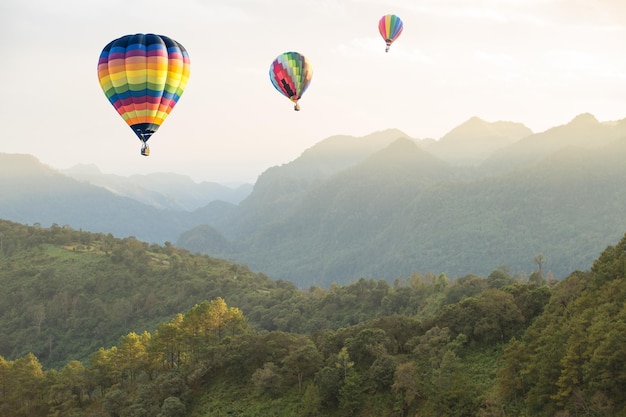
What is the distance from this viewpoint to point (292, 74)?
89.1 m

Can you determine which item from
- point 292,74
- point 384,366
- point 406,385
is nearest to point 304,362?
point 384,366

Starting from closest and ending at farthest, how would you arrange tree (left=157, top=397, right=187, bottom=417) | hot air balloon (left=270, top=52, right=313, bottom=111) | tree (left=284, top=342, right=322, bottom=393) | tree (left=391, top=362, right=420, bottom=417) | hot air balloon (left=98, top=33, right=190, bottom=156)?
1. tree (left=391, top=362, right=420, bottom=417)
2. hot air balloon (left=98, top=33, right=190, bottom=156)
3. tree (left=157, top=397, right=187, bottom=417)
4. tree (left=284, top=342, right=322, bottom=393)
5. hot air balloon (left=270, top=52, right=313, bottom=111)

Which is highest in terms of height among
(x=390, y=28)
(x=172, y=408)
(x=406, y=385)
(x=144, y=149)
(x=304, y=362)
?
(x=390, y=28)

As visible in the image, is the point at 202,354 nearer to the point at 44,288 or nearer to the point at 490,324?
the point at 490,324

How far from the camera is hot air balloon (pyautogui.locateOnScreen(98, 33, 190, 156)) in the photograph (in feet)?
190

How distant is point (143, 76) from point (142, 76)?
103 mm

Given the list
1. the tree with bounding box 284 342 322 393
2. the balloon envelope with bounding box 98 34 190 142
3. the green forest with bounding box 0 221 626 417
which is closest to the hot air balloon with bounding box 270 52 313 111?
the balloon envelope with bounding box 98 34 190 142

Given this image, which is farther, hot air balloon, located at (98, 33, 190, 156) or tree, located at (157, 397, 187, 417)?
tree, located at (157, 397, 187, 417)

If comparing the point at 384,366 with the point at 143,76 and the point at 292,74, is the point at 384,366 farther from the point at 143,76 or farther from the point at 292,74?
the point at 292,74

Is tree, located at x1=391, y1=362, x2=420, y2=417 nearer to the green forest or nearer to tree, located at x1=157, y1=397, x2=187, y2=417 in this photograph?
the green forest

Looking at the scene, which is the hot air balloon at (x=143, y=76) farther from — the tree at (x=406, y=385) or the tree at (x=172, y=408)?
the tree at (x=406, y=385)

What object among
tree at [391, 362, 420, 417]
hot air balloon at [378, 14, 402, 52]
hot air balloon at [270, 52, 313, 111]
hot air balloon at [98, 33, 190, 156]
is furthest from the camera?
hot air balloon at [378, 14, 402, 52]

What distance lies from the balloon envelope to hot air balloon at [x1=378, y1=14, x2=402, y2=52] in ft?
213

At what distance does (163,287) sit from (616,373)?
145 meters
